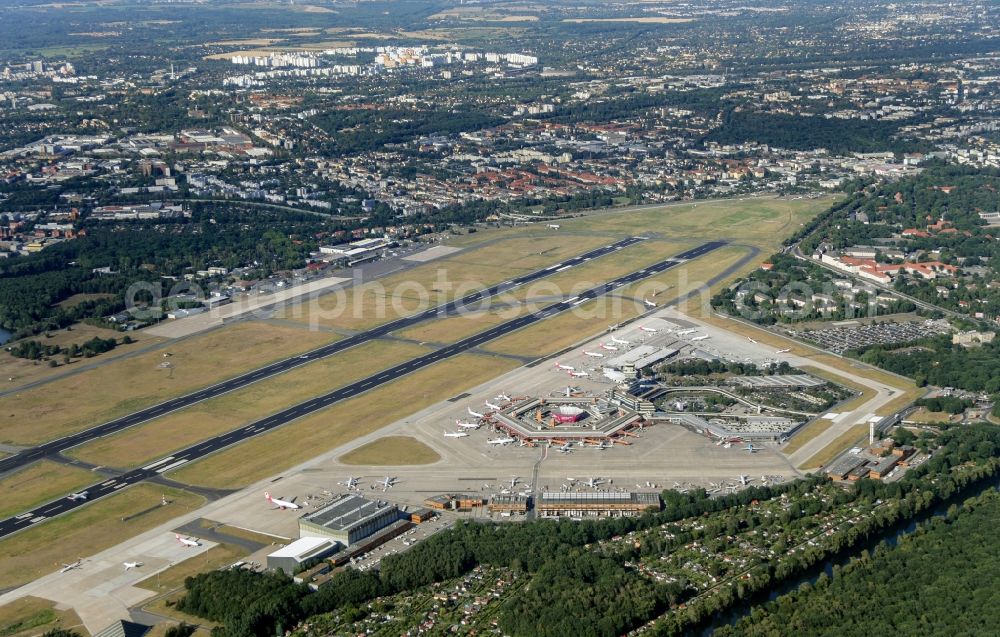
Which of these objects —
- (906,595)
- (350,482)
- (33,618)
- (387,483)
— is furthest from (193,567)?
(906,595)

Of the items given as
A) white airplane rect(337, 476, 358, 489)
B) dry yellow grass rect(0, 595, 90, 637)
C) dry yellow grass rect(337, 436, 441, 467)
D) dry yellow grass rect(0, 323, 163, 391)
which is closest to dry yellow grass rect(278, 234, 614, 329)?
dry yellow grass rect(0, 323, 163, 391)

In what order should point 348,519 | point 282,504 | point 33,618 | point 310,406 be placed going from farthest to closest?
point 310,406
point 282,504
point 348,519
point 33,618

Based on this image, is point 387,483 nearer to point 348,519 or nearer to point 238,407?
point 348,519

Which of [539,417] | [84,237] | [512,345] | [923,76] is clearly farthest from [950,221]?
[923,76]

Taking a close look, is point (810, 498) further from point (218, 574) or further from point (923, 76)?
point (923, 76)

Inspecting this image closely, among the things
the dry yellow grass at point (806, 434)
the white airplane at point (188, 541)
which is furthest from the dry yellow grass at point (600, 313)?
the white airplane at point (188, 541)

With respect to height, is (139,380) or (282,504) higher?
(282,504)

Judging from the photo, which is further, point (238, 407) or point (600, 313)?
point (600, 313)
